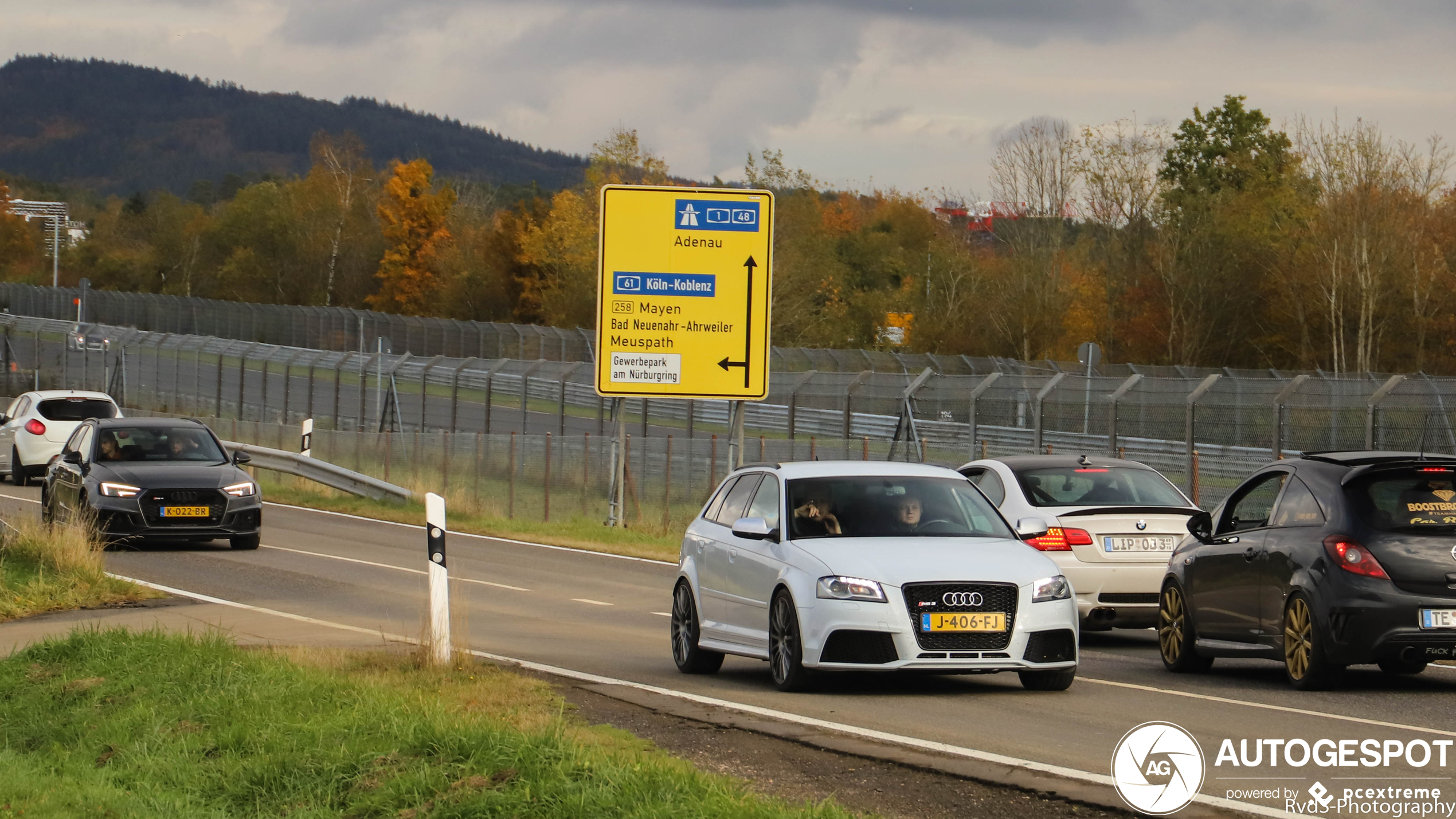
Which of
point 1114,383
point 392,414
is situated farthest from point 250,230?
point 1114,383

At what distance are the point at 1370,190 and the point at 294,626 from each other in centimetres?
4751

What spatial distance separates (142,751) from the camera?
8750 millimetres

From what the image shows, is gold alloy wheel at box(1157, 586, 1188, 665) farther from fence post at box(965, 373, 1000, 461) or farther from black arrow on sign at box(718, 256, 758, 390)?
fence post at box(965, 373, 1000, 461)

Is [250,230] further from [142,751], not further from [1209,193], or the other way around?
[142,751]

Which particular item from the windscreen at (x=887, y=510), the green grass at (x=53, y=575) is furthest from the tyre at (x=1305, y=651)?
the green grass at (x=53, y=575)

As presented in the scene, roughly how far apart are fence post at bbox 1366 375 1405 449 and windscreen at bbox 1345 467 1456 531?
464 inches

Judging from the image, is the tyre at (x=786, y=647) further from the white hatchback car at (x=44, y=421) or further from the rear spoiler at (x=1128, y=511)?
the white hatchback car at (x=44, y=421)

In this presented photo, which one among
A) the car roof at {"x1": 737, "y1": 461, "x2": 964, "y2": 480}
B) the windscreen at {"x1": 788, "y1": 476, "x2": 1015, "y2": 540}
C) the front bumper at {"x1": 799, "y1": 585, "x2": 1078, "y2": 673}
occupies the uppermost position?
the car roof at {"x1": 737, "y1": 461, "x2": 964, "y2": 480}

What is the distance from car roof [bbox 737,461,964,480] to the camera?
11.6 meters

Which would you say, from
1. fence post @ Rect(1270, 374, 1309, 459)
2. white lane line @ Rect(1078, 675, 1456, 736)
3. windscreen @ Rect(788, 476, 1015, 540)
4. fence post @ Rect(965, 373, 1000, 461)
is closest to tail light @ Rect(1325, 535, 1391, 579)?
white lane line @ Rect(1078, 675, 1456, 736)

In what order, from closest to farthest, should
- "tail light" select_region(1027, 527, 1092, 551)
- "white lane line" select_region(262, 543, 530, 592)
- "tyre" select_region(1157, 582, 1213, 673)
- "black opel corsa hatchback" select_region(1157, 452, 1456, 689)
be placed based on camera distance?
1. "black opel corsa hatchback" select_region(1157, 452, 1456, 689)
2. "tyre" select_region(1157, 582, 1213, 673)
3. "tail light" select_region(1027, 527, 1092, 551)
4. "white lane line" select_region(262, 543, 530, 592)

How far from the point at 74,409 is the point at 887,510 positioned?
26348 mm

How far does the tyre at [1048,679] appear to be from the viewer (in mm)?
10828

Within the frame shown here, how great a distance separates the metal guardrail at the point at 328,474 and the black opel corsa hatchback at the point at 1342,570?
22825mm
